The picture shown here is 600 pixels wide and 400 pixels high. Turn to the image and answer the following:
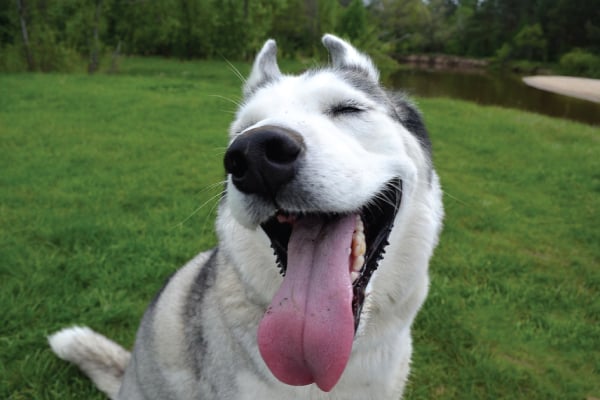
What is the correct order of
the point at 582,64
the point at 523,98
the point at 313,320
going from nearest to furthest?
1. the point at 313,320
2. the point at 582,64
3. the point at 523,98

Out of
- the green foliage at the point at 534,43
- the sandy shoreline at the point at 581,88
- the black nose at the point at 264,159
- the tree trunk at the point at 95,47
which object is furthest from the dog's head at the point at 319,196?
the green foliage at the point at 534,43

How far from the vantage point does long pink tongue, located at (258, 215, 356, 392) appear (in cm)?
158

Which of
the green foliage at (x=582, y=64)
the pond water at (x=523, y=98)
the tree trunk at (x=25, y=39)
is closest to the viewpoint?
the green foliage at (x=582, y=64)

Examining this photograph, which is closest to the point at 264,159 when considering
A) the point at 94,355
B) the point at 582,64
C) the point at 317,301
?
the point at 317,301

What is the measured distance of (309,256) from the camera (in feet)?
5.47

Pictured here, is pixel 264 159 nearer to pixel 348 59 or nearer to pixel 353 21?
pixel 348 59

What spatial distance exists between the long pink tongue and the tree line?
16.2m

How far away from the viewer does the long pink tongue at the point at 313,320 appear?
5.19ft

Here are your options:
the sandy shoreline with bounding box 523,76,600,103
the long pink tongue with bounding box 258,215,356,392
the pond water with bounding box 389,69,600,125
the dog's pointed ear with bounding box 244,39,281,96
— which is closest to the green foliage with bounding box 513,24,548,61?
the pond water with bounding box 389,69,600,125

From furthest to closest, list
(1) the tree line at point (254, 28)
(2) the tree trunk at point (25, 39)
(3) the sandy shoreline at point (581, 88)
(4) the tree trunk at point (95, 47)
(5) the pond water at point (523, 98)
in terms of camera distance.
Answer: (4) the tree trunk at point (95, 47), (1) the tree line at point (254, 28), (2) the tree trunk at point (25, 39), (5) the pond water at point (523, 98), (3) the sandy shoreline at point (581, 88)

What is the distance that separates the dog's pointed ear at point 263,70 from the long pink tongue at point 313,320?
111 centimetres

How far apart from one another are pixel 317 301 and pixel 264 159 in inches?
23.4

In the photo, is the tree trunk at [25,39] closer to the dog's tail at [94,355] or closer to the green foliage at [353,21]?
the dog's tail at [94,355]

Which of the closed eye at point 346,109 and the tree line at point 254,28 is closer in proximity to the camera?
the closed eye at point 346,109
